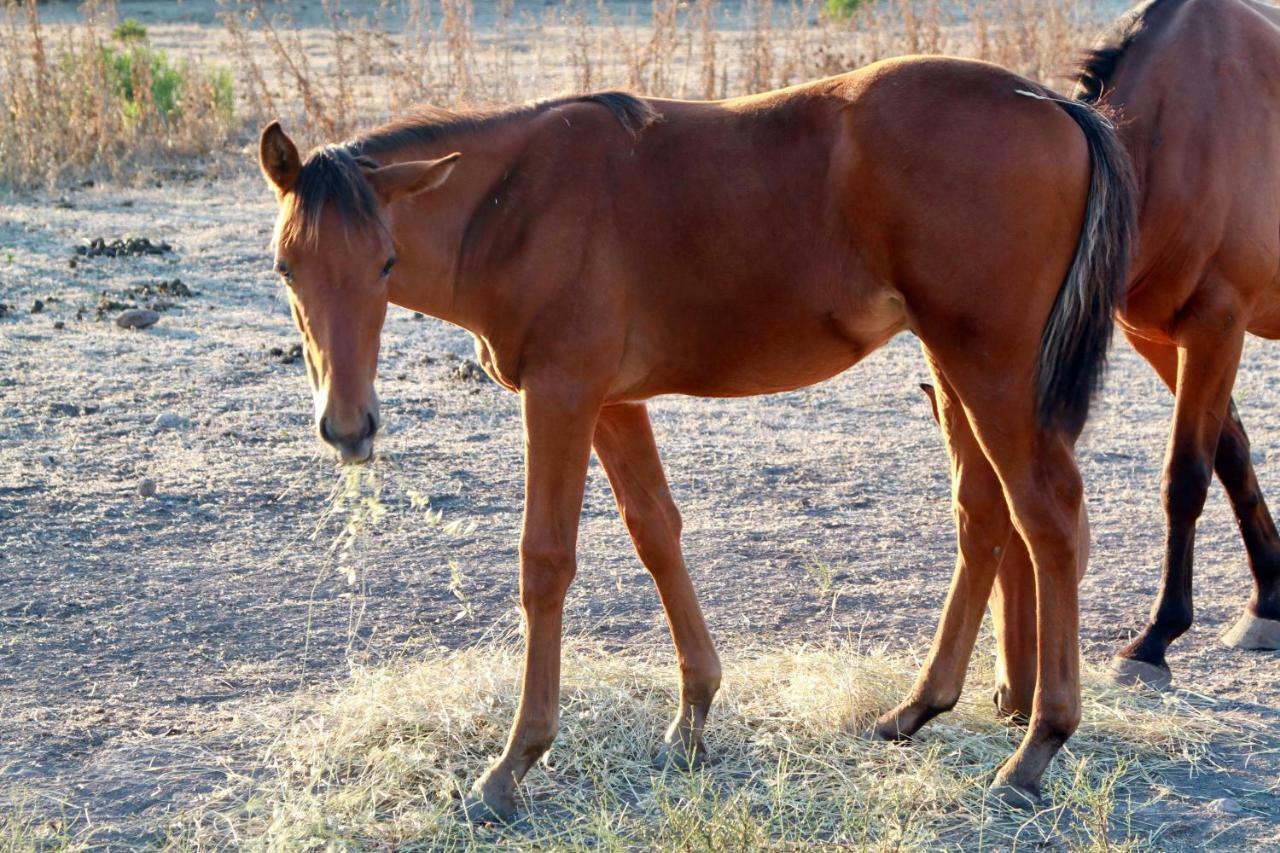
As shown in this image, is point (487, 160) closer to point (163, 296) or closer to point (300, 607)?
point (300, 607)

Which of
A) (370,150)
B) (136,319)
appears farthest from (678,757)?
(136,319)

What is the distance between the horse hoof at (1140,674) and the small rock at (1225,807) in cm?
76

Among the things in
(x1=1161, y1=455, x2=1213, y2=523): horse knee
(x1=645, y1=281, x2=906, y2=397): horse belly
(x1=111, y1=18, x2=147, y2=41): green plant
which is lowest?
(x1=111, y1=18, x2=147, y2=41): green plant

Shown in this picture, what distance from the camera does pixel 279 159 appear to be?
332 cm

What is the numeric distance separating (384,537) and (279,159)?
269 centimetres

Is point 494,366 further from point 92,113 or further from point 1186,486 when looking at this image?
point 92,113

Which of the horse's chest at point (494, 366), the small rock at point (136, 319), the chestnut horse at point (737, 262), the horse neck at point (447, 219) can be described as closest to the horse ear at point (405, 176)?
the chestnut horse at point (737, 262)

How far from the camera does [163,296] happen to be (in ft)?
29.0

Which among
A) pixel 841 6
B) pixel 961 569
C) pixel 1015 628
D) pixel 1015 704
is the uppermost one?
pixel 841 6

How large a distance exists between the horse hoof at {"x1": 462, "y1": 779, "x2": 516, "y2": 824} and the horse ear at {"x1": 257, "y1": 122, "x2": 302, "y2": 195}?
5.44ft

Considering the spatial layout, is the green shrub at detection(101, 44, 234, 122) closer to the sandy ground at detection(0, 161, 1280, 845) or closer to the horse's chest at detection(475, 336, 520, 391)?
the sandy ground at detection(0, 161, 1280, 845)

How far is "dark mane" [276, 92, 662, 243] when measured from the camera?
10.7 ft

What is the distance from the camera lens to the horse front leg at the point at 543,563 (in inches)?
141

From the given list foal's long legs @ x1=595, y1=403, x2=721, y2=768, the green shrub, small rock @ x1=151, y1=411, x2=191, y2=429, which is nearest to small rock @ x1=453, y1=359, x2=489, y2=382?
small rock @ x1=151, y1=411, x2=191, y2=429
